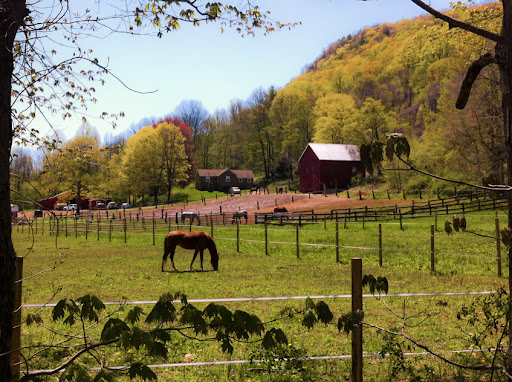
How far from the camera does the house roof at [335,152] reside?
59.6m

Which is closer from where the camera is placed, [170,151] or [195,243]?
[195,243]

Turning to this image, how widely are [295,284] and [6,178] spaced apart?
887cm

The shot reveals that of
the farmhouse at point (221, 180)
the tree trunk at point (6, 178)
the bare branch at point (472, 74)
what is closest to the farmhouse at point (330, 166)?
the farmhouse at point (221, 180)

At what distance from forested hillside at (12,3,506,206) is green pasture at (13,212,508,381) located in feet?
27.6

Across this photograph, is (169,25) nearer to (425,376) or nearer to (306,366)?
(306,366)

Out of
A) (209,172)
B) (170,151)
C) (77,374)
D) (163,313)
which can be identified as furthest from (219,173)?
(77,374)

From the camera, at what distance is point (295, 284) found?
10.8 metres

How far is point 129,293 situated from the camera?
9859 mm

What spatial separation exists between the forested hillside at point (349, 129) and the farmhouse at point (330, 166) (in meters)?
4.23

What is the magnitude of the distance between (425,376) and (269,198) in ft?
158

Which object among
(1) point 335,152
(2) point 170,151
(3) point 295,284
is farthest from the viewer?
(2) point 170,151

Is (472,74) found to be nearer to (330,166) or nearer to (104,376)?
(104,376)

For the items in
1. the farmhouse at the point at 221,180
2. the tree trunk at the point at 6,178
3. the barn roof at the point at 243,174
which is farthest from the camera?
the barn roof at the point at 243,174

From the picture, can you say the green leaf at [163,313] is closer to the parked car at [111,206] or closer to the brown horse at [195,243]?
the brown horse at [195,243]
